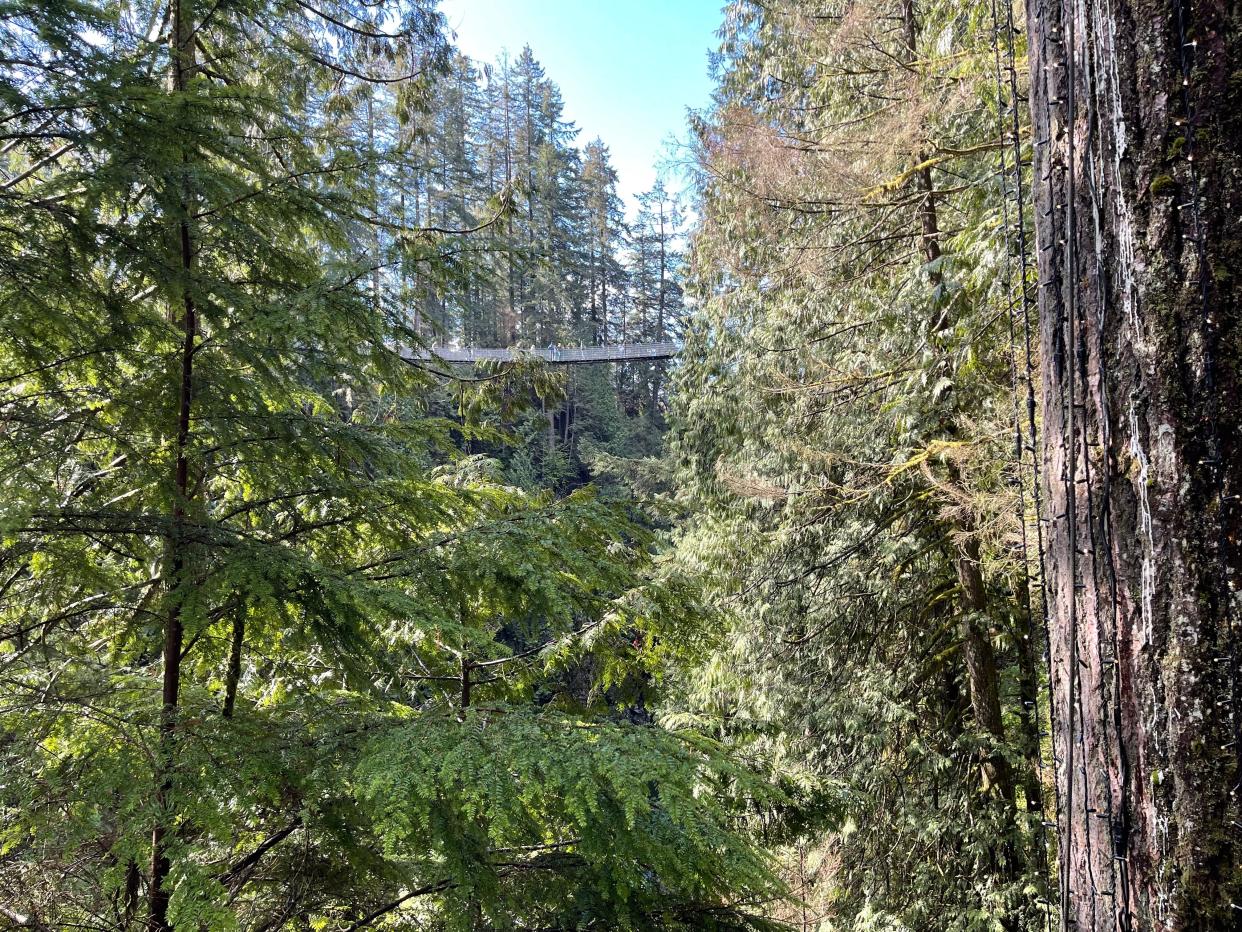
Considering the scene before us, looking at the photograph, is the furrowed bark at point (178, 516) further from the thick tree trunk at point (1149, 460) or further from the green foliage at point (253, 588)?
the thick tree trunk at point (1149, 460)

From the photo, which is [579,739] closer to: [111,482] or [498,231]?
[111,482]

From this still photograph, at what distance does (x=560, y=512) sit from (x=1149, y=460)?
6.13 ft

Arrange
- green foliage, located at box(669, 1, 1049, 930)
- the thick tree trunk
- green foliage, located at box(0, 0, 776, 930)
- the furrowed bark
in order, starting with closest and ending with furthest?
the thick tree trunk < green foliage, located at box(0, 0, 776, 930) < the furrowed bark < green foliage, located at box(669, 1, 1049, 930)

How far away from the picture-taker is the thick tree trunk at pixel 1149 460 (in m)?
1.25

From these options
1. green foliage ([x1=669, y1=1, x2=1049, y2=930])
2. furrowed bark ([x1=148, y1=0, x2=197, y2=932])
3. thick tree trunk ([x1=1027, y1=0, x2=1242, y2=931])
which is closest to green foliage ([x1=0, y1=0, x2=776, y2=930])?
furrowed bark ([x1=148, y1=0, x2=197, y2=932])

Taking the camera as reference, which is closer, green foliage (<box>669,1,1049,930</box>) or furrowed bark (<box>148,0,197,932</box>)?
furrowed bark (<box>148,0,197,932</box>)

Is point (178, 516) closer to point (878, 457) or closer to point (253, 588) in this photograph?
point (253, 588)

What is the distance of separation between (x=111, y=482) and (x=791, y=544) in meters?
5.78

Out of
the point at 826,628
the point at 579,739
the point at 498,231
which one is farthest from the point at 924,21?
the point at 579,739

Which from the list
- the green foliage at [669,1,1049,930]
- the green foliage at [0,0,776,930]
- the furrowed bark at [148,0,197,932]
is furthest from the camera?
the green foliage at [669,1,1049,930]

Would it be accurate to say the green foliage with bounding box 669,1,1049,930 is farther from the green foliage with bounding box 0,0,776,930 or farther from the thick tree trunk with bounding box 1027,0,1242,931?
the thick tree trunk with bounding box 1027,0,1242,931

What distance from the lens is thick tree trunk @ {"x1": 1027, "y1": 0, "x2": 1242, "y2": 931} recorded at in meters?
1.25

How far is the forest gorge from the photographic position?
133 cm

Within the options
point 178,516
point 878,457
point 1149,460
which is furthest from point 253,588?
point 878,457
